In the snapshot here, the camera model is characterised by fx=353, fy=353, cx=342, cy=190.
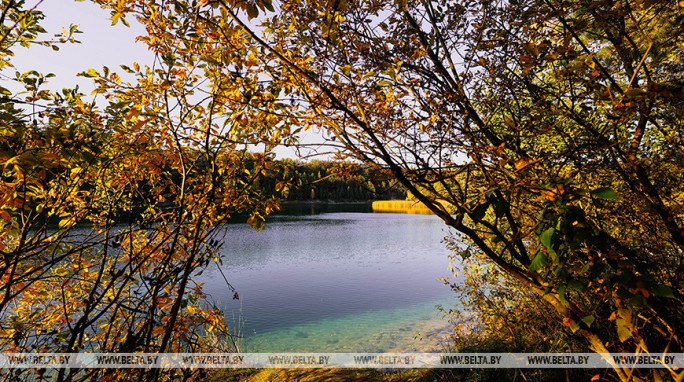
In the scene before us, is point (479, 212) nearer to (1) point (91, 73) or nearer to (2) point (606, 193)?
(2) point (606, 193)

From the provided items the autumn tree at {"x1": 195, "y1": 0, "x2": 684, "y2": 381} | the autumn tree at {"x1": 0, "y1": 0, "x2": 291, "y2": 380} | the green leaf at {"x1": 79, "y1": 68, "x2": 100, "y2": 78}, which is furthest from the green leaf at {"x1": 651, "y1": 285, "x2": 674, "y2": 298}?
the green leaf at {"x1": 79, "y1": 68, "x2": 100, "y2": 78}

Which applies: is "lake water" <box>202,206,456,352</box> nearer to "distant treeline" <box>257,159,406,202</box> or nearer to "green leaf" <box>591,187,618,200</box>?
"distant treeline" <box>257,159,406,202</box>

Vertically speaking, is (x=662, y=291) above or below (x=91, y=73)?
below

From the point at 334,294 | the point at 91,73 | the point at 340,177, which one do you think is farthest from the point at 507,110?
the point at 334,294

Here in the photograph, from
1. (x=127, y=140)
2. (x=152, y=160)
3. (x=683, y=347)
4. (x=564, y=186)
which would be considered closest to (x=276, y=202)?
(x=152, y=160)

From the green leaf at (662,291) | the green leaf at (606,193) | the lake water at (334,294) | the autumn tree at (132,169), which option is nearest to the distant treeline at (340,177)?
the autumn tree at (132,169)

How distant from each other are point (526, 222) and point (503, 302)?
3389 mm

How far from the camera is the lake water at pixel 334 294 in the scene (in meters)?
9.43

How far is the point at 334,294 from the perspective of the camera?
1359 centimetres

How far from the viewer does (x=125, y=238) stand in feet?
10.3

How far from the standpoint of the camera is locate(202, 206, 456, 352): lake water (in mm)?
9430

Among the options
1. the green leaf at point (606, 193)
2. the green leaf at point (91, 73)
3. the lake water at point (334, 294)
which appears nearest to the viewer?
the green leaf at point (606, 193)

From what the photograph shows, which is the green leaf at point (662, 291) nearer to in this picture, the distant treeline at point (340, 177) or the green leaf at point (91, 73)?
the distant treeline at point (340, 177)

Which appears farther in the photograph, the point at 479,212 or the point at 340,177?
the point at 340,177
